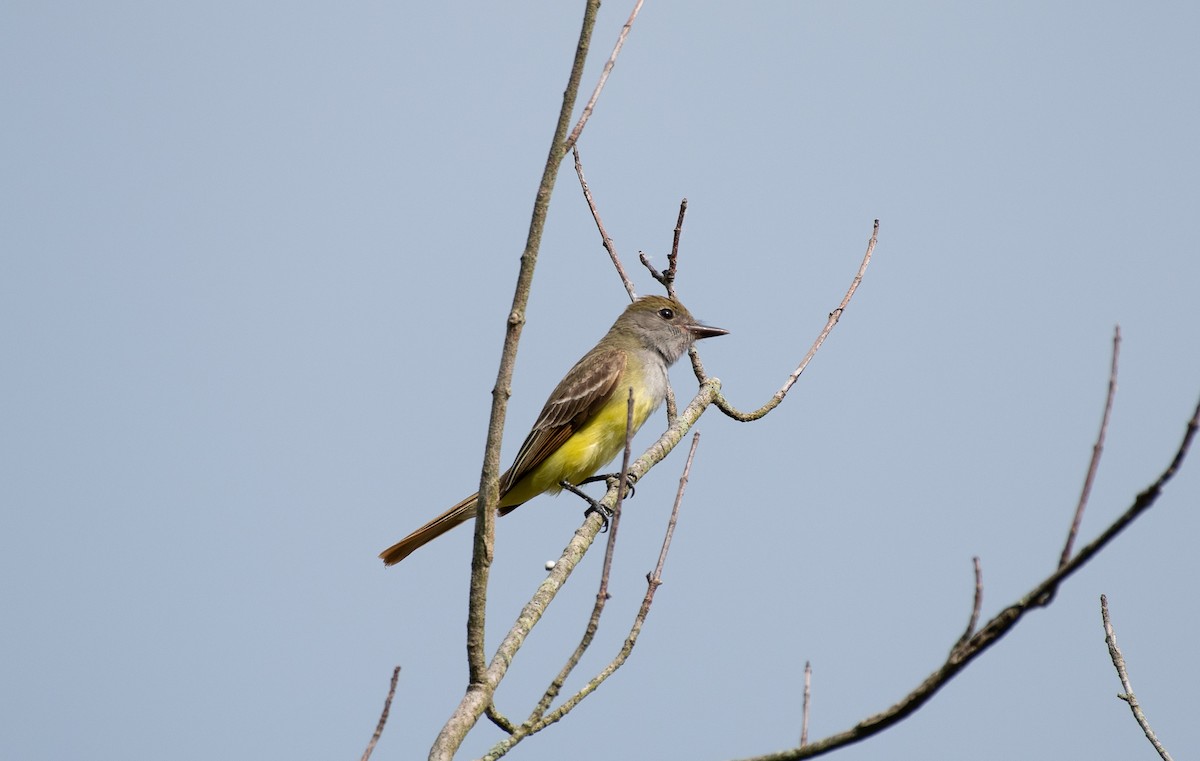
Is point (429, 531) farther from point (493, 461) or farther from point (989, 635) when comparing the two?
point (989, 635)

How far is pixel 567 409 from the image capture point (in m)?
8.27

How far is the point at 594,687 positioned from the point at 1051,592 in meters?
1.92

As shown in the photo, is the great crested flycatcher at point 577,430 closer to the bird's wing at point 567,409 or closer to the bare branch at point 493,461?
the bird's wing at point 567,409

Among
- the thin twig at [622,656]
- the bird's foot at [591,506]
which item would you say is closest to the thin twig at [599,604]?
the thin twig at [622,656]

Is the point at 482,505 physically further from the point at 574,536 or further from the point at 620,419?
the point at 620,419

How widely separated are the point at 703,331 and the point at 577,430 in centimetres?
150

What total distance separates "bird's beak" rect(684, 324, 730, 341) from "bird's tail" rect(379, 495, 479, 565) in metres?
2.31

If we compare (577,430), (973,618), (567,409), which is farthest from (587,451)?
(973,618)

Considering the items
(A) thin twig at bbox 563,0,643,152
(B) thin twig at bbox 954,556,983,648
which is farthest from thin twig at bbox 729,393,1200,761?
(A) thin twig at bbox 563,0,643,152

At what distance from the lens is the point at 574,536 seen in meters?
5.97

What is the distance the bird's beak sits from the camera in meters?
8.99

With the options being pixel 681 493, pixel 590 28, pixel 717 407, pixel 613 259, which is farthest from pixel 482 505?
pixel 613 259

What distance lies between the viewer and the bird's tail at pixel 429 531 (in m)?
7.69

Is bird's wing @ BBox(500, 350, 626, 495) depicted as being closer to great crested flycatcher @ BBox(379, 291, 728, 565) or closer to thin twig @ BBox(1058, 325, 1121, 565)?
great crested flycatcher @ BBox(379, 291, 728, 565)
